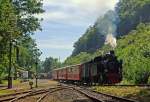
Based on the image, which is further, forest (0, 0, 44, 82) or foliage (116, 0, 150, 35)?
foliage (116, 0, 150, 35)

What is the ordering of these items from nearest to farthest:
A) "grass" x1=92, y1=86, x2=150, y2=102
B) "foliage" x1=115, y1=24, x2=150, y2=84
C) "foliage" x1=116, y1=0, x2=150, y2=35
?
1. "grass" x1=92, y1=86, x2=150, y2=102
2. "foliage" x1=115, y1=24, x2=150, y2=84
3. "foliage" x1=116, y1=0, x2=150, y2=35

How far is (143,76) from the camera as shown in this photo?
45.8m

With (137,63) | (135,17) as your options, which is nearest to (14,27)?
(137,63)

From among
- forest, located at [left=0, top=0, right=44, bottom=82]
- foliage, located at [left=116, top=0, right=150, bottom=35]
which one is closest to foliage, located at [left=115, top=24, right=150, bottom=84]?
forest, located at [left=0, top=0, right=44, bottom=82]

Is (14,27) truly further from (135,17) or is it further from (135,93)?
(135,17)

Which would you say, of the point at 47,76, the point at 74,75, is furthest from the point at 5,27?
the point at 47,76

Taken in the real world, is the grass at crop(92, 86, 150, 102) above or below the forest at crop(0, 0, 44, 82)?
below

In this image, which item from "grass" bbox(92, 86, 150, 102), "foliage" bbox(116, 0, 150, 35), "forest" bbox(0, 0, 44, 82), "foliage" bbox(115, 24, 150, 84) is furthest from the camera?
"foliage" bbox(116, 0, 150, 35)

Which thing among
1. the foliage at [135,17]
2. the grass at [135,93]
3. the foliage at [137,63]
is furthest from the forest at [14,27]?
the foliage at [135,17]

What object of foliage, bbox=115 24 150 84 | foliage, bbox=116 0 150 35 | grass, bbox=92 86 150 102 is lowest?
grass, bbox=92 86 150 102

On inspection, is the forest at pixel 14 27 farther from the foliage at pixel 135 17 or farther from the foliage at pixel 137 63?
the foliage at pixel 135 17

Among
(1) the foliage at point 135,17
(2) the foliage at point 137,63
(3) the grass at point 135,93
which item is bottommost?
(3) the grass at point 135,93

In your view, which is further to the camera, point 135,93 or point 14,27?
point 14,27

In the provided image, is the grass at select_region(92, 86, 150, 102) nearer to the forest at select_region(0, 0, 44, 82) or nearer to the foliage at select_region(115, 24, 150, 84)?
the foliage at select_region(115, 24, 150, 84)
